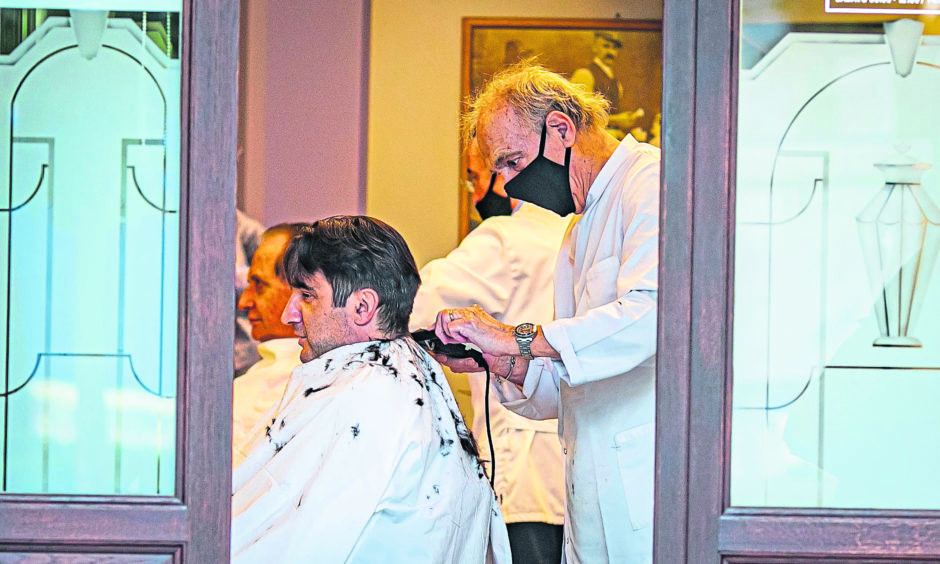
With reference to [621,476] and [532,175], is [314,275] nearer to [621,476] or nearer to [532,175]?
[532,175]

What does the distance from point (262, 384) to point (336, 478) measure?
175cm

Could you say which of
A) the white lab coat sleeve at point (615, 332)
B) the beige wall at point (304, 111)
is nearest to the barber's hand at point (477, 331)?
the white lab coat sleeve at point (615, 332)

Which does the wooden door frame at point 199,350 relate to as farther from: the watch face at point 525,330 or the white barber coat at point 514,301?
the white barber coat at point 514,301

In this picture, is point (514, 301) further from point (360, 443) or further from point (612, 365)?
point (360, 443)

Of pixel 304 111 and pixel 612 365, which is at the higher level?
pixel 304 111

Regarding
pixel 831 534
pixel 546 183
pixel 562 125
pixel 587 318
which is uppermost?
pixel 562 125

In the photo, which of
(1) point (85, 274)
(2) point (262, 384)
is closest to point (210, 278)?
(1) point (85, 274)

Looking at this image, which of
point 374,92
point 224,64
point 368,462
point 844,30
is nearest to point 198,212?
point 224,64

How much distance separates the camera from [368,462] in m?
2.20

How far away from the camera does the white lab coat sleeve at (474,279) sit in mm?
3609

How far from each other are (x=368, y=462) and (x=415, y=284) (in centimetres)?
53

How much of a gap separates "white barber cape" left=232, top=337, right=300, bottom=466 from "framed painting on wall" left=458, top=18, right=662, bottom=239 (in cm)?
120

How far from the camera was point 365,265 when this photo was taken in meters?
2.54

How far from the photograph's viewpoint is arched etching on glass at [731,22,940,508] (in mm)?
1832
